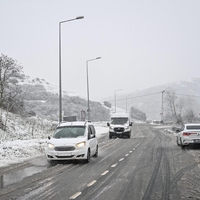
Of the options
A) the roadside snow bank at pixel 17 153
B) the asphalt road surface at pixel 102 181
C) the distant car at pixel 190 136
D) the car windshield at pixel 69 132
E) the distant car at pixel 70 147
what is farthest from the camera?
the distant car at pixel 190 136

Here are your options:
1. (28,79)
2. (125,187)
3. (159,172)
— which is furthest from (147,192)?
(28,79)

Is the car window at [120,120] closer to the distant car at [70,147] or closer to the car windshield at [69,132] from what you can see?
the car windshield at [69,132]

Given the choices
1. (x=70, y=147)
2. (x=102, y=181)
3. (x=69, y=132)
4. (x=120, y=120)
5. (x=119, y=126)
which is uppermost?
(x=120, y=120)

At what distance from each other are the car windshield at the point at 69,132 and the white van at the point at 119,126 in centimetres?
1790

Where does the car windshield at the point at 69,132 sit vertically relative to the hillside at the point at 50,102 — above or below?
below

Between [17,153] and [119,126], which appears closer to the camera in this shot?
[17,153]

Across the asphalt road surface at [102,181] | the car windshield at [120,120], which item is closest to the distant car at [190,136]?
the asphalt road surface at [102,181]

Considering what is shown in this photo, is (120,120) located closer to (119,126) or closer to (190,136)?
(119,126)

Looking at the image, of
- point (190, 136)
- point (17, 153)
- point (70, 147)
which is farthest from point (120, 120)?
point (70, 147)

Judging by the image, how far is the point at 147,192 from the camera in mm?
8297

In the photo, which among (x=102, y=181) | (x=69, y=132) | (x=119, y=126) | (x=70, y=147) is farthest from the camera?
(x=119, y=126)

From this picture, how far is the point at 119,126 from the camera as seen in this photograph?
3462 centimetres

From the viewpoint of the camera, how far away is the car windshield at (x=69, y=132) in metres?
15.5

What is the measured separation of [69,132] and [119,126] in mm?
19102
